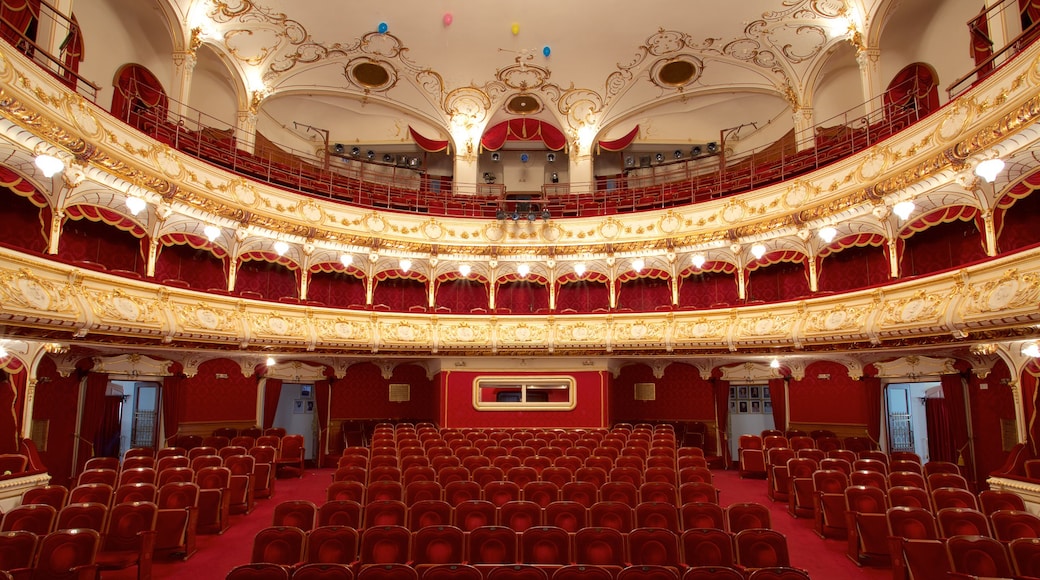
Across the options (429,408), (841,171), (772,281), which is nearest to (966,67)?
(841,171)

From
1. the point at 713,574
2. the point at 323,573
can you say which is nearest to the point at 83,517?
the point at 323,573

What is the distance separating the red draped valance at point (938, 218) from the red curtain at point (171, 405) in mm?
14828

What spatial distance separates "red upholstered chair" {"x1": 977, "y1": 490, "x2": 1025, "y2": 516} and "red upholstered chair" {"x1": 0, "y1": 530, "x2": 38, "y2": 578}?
9401 millimetres

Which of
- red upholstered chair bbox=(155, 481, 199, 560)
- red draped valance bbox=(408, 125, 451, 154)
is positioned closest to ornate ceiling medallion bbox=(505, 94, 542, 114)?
red draped valance bbox=(408, 125, 451, 154)

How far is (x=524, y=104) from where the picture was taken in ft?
58.5

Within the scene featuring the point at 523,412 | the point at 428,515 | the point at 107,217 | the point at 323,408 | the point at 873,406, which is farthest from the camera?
the point at 323,408

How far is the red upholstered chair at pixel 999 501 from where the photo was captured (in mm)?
6285

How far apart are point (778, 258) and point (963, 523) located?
8401 millimetres

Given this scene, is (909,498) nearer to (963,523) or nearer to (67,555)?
(963,523)

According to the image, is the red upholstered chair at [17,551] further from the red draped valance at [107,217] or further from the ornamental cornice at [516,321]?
the red draped valance at [107,217]

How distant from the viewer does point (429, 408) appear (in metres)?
15.6

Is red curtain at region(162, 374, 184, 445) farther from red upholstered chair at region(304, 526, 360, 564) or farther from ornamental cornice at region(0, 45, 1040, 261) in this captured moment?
red upholstered chair at region(304, 526, 360, 564)

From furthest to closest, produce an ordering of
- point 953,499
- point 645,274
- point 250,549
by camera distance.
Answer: point 645,274 → point 250,549 → point 953,499

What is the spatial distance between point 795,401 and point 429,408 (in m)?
9.38
